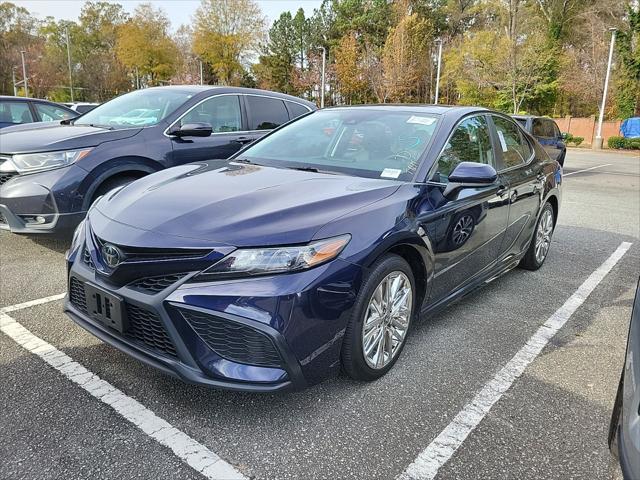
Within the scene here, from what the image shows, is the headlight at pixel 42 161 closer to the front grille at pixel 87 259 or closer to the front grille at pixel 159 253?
the front grille at pixel 87 259

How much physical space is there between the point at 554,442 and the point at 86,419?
2184 millimetres

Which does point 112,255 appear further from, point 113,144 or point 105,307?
point 113,144

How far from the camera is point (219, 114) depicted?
5.52 meters

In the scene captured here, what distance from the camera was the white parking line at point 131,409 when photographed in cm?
206

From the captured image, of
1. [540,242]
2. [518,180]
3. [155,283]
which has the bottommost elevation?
[540,242]

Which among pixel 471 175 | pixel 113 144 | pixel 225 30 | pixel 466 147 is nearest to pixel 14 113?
pixel 113 144

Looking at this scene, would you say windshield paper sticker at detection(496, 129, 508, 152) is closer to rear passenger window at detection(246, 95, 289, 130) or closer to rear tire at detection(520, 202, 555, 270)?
rear tire at detection(520, 202, 555, 270)

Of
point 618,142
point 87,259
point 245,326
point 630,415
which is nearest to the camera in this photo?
point 630,415

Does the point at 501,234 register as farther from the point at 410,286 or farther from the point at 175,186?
the point at 175,186

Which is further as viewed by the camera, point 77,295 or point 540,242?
point 540,242

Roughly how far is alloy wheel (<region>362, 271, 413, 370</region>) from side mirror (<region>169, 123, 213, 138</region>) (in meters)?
2.85

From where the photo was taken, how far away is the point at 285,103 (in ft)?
20.5

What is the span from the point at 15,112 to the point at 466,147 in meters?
8.12

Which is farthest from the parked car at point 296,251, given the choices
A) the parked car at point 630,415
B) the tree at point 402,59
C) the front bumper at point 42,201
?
the tree at point 402,59
